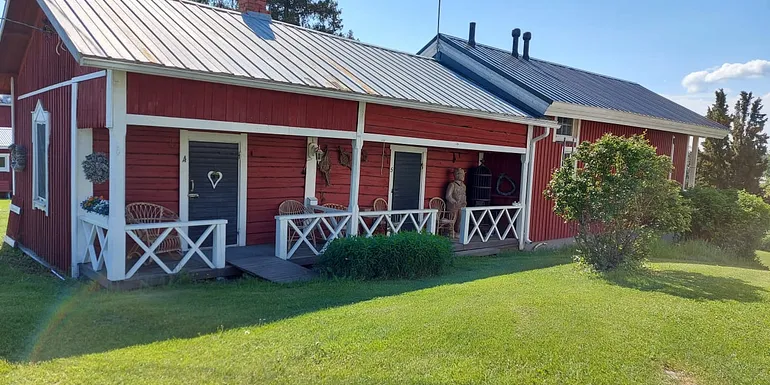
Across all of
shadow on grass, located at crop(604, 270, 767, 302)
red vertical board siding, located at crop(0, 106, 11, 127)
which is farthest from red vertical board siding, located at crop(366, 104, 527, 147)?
red vertical board siding, located at crop(0, 106, 11, 127)

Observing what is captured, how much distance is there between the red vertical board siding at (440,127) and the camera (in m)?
8.56

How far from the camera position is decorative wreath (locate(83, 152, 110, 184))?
6.55 meters

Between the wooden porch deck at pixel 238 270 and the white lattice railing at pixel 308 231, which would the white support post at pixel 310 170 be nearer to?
the white lattice railing at pixel 308 231

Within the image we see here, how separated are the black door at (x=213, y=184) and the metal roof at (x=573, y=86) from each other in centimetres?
638

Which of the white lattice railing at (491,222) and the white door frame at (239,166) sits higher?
the white door frame at (239,166)

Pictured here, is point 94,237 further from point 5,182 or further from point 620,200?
point 5,182

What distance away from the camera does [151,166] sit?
776 cm

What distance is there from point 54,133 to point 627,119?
39.5ft

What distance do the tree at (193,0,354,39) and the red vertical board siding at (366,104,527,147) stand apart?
16747 mm

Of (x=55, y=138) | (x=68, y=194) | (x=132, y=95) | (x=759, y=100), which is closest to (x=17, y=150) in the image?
(x=55, y=138)

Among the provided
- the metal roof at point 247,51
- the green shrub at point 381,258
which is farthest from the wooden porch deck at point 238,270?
the metal roof at point 247,51

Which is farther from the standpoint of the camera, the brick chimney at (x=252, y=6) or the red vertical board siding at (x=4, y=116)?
the red vertical board siding at (x=4, y=116)

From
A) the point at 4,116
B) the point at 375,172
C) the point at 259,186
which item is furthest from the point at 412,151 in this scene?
the point at 4,116

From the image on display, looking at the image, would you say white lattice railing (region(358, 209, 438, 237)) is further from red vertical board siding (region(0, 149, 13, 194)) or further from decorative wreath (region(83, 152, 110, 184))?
red vertical board siding (region(0, 149, 13, 194))
